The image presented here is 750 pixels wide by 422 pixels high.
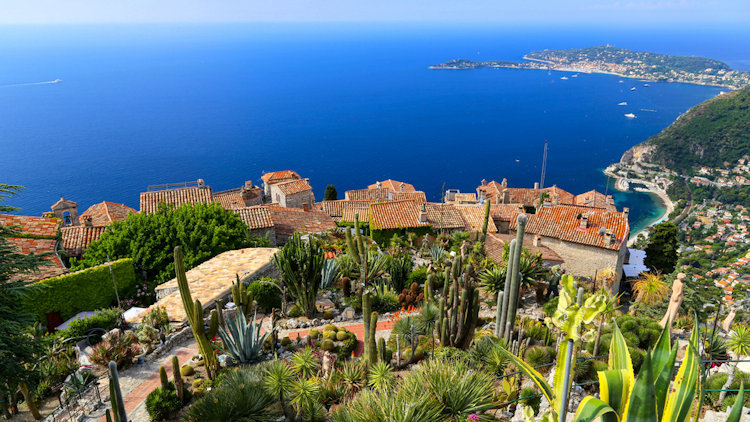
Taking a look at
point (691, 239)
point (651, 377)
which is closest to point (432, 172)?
point (691, 239)

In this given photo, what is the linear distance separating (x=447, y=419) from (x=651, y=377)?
183 inches

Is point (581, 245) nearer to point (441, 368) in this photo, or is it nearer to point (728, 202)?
point (441, 368)

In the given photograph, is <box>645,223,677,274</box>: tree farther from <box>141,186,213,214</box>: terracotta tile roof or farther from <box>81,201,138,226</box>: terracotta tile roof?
<box>81,201,138,226</box>: terracotta tile roof

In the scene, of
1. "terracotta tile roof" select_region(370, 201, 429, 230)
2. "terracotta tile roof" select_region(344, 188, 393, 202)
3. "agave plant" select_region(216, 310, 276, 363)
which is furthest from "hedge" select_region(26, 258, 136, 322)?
"terracotta tile roof" select_region(344, 188, 393, 202)

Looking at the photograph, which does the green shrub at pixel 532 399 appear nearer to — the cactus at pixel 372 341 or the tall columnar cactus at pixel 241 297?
the cactus at pixel 372 341

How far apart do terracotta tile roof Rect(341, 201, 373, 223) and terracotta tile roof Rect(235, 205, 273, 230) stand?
5.09m

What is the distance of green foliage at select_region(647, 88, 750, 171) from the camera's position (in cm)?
8238

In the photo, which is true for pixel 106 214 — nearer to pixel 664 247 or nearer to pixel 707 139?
pixel 664 247

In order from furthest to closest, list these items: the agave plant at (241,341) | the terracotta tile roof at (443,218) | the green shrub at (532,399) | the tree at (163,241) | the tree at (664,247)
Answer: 1. the tree at (664,247)
2. the terracotta tile roof at (443,218)
3. the tree at (163,241)
4. the agave plant at (241,341)
5. the green shrub at (532,399)

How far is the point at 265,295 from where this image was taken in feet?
44.6

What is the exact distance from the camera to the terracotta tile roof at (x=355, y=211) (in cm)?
2709

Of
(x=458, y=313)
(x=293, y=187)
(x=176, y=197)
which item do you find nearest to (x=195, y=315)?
(x=458, y=313)

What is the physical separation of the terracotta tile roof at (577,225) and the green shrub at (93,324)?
69.8 feet

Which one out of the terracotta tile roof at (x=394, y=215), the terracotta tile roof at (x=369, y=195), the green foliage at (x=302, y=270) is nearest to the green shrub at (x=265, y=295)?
the green foliage at (x=302, y=270)
